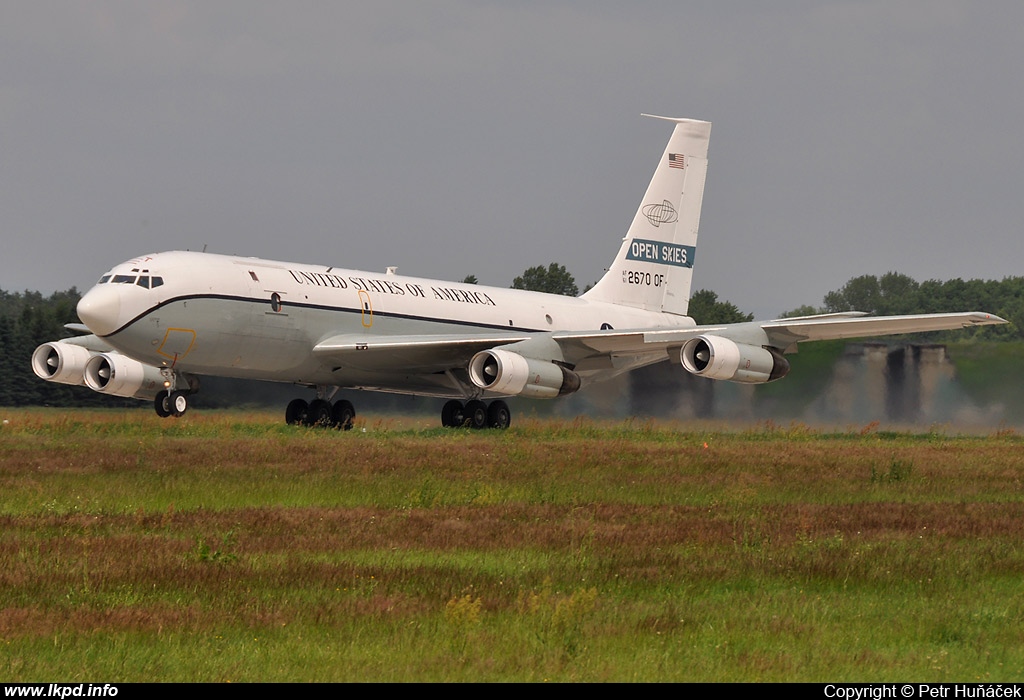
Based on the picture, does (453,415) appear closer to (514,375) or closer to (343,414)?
(343,414)

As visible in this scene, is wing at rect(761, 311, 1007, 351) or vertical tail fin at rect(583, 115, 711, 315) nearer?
wing at rect(761, 311, 1007, 351)

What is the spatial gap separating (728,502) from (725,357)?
38.0 feet

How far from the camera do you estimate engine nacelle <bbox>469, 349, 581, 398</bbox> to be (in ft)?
93.7

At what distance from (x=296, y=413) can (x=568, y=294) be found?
51820 mm

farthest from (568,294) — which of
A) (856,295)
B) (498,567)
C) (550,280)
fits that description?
(498,567)

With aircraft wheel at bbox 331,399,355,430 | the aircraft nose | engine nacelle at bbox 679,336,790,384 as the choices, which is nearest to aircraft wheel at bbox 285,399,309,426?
aircraft wheel at bbox 331,399,355,430

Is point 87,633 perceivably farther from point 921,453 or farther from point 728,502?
point 921,453

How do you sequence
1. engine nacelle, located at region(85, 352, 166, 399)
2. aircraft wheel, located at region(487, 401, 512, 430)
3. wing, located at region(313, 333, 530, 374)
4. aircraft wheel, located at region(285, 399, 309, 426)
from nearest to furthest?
wing, located at region(313, 333, 530, 374), engine nacelle, located at region(85, 352, 166, 399), aircraft wheel, located at region(285, 399, 309, 426), aircraft wheel, located at region(487, 401, 512, 430)

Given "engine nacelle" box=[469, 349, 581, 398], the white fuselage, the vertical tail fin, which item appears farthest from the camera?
the vertical tail fin

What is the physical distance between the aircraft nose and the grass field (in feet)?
12.5

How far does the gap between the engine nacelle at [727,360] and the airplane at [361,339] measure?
1.4 inches

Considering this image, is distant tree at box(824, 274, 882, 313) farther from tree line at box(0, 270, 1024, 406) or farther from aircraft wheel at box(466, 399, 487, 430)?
aircraft wheel at box(466, 399, 487, 430)
